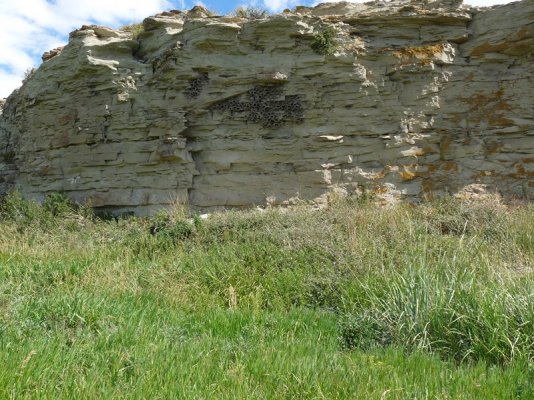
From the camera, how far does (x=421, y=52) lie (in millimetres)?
Result: 11812

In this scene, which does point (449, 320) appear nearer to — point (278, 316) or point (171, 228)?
point (278, 316)

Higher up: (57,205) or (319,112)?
(319,112)

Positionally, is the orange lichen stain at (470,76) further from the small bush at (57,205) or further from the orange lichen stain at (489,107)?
the small bush at (57,205)

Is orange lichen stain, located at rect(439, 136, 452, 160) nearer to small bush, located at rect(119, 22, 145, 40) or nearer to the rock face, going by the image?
the rock face

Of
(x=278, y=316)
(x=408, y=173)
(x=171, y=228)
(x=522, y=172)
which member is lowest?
(x=278, y=316)

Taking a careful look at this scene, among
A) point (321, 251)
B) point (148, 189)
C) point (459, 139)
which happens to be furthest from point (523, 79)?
point (148, 189)

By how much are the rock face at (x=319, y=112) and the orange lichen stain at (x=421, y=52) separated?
0.03 metres

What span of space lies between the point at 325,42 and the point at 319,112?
1657 millimetres

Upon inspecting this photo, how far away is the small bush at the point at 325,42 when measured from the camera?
11859mm

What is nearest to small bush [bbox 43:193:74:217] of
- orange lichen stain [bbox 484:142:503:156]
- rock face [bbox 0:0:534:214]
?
rock face [bbox 0:0:534:214]

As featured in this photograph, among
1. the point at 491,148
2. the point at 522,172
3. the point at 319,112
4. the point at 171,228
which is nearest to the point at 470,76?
the point at 491,148

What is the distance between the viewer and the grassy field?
3.47 m

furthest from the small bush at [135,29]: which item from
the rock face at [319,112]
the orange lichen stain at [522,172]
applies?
the orange lichen stain at [522,172]

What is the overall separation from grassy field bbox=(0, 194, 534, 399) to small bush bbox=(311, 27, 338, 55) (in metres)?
4.67
